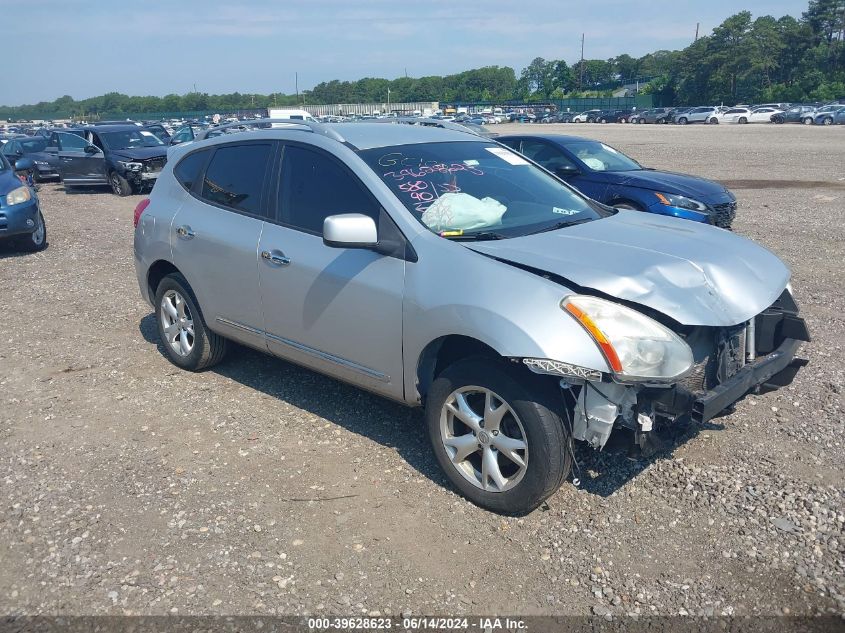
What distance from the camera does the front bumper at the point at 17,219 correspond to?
34.0 feet

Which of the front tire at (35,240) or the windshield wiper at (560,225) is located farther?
the front tire at (35,240)

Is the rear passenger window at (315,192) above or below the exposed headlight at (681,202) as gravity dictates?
above

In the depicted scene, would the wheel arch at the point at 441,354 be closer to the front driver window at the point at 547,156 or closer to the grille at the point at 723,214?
the grille at the point at 723,214

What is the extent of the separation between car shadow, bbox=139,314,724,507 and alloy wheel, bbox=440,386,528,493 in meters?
0.27

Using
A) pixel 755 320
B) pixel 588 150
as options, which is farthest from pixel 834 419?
pixel 588 150

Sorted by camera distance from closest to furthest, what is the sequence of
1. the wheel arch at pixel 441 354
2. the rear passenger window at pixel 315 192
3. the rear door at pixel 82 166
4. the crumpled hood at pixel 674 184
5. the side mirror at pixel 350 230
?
the wheel arch at pixel 441 354, the side mirror at pixel 350 230, the rear passenger window at pixel 315 192, the crumpled hood at pixel 674 184, the rear door at pixel 82 166

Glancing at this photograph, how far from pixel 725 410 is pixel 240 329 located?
10.3 ft

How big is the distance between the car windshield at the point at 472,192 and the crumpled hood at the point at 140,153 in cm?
1528

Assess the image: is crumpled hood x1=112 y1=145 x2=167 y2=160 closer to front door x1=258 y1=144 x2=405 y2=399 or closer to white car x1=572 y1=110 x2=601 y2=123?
front door x1=258 y1=144 x2=405 y2=399

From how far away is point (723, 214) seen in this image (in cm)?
923

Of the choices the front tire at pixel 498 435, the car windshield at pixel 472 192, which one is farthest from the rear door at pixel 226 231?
the front tire at pixel 498 435

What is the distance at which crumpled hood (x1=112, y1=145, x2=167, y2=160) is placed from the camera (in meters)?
18.1

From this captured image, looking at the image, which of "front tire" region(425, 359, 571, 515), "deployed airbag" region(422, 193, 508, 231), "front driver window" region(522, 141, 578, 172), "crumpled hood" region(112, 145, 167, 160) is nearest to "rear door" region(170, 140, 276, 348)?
"deployed airbag" region(422, 193, 508, 231)

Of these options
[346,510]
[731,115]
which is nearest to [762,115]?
[731,115]
